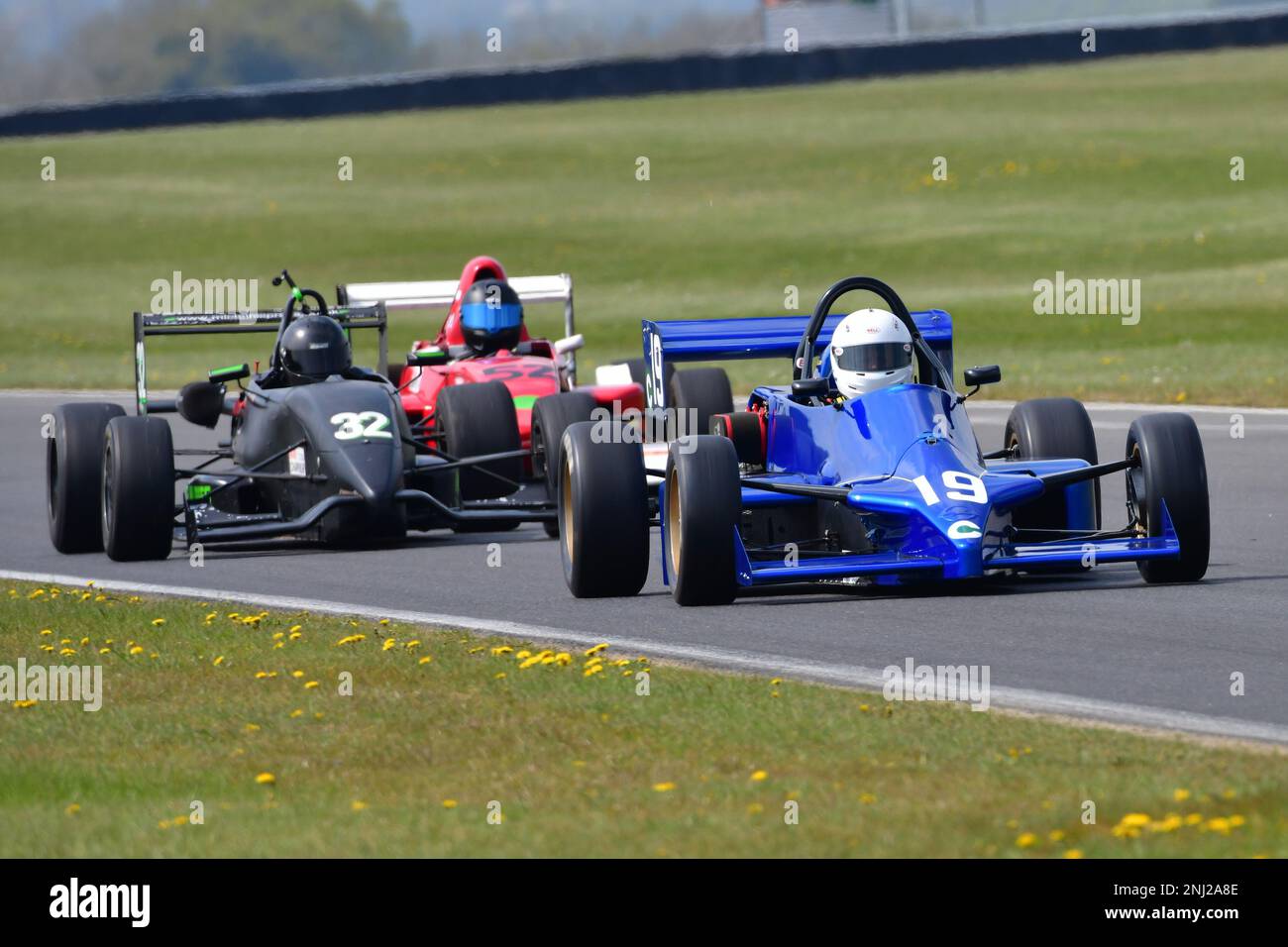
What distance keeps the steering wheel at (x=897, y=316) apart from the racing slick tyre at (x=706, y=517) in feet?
4.73

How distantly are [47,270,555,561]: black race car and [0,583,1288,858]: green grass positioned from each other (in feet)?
13.6

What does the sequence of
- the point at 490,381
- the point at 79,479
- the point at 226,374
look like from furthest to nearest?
1. the point at 490,381
2. the point at 226,374
3. the point at 79,479

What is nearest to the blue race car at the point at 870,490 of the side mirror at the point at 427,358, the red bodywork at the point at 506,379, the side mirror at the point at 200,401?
the side mirror at the point at 200,401

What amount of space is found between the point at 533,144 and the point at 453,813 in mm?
54382

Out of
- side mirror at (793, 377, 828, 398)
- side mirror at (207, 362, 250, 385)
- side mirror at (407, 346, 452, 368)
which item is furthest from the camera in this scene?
side mirror at (407, 346, 452, 368)

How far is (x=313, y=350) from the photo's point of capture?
14977 millimetres

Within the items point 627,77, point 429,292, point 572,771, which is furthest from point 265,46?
point 572,771

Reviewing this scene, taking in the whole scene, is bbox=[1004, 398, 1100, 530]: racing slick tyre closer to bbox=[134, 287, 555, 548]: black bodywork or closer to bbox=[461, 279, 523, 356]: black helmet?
bbox=[134, 287, 555, 548]: black bodywork

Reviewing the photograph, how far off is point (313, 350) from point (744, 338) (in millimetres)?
3265

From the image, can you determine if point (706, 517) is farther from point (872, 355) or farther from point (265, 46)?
point (265, 46)

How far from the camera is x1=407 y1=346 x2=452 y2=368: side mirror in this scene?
17312 mm

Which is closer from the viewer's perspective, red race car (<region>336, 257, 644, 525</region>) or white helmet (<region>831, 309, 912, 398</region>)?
white helmet (<region>831, 309, 912, 398</region>)

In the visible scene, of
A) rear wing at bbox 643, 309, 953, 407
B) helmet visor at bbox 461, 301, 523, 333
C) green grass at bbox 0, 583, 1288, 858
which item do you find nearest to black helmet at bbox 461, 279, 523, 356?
helmet visor at bbox 461, 301, 523, 333

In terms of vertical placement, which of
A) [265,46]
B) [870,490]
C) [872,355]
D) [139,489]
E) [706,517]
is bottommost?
[706,517]
